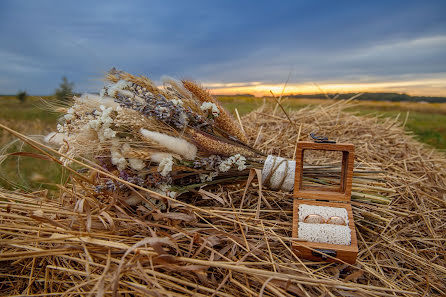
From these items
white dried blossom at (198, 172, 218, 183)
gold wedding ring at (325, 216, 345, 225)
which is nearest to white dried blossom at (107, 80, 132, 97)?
white dried blossom at (198, 172, 218, 183)

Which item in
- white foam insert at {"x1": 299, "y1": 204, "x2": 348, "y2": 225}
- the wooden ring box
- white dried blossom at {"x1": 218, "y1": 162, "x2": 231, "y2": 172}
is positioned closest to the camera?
the wooden ring box

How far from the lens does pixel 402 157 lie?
275cm

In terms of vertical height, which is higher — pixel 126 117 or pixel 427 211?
pixel 126 117

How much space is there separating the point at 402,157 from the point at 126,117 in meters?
2.62

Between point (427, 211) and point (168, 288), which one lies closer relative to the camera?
point (168, 288)

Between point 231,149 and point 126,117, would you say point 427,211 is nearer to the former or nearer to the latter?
point 231,149

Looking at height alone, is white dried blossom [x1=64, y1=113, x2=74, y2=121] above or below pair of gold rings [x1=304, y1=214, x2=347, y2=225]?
above

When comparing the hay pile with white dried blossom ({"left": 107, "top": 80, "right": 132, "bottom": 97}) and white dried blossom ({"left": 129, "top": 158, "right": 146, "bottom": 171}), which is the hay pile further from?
white dried blossom ({"left": 107, "top": 80, "right": 132, "bottom": 97})

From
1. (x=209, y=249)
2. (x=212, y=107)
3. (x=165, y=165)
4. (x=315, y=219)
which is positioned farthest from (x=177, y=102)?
(x=315, y=219)

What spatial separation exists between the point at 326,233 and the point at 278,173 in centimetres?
41

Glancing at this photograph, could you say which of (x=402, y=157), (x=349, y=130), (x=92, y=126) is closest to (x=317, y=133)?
(x=349, y=130)

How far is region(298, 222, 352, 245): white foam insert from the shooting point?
4.46 feet

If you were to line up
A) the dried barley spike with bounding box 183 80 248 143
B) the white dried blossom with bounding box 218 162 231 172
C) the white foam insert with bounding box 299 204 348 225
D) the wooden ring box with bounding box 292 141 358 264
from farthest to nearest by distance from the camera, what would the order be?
the dried barley spike with bounding box 183 80 248 143 → the white dried blossom with bounding box 218 162 231 172 → the white foam insert with bounding box 299 204 348 225 → the wooden ring box with bounding box 292 141 358 264

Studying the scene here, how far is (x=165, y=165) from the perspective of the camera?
4.64 feet
